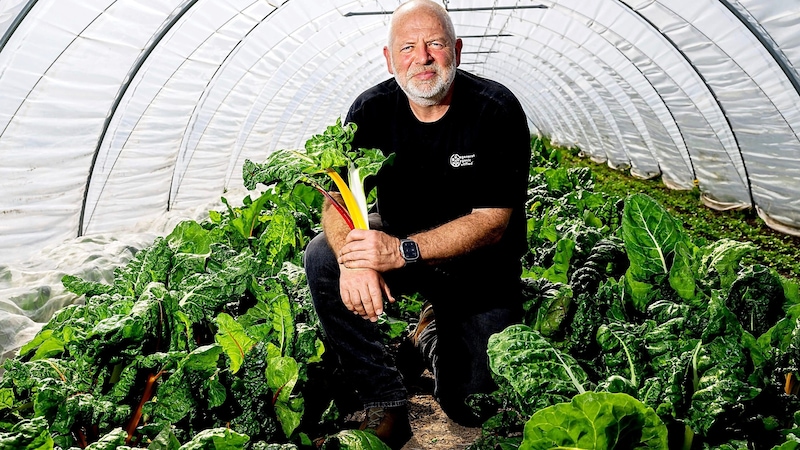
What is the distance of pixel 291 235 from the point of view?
14.9 feet

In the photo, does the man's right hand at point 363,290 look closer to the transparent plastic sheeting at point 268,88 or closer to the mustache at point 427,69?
the mustache at point 427,69

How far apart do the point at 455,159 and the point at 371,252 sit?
74 centimetres

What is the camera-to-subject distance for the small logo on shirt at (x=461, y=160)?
10.8 feet

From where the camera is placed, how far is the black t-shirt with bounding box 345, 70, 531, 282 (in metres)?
3.27

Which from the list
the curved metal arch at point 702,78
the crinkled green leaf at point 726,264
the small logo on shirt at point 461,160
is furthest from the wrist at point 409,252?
the curved metal arch at point 702,78

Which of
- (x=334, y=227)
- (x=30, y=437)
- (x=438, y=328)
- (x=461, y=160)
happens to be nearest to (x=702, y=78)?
(x=461, y=160)

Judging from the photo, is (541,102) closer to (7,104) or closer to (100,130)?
(100,130)

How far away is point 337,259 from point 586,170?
586 cm

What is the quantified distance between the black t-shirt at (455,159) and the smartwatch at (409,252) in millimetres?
384

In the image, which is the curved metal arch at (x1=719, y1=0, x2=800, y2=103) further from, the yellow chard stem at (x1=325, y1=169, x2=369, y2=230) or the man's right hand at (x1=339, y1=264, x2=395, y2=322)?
the man's right hand at (x1=339, y1=264, x2=395, y2=322)

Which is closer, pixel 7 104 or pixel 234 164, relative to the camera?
pixel 7 104

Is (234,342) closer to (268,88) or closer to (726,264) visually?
(726,264)

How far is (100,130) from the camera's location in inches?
237

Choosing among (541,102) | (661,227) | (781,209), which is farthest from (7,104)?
(541,102)
